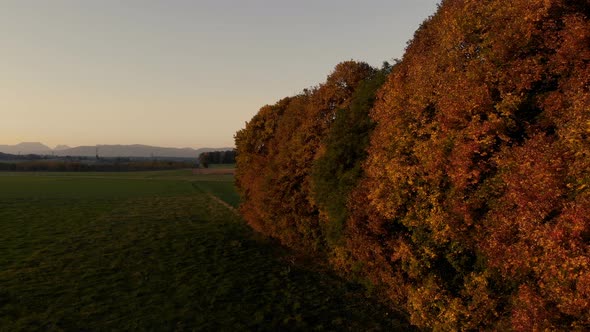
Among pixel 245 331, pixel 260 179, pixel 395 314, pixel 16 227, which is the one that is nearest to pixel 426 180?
pixel 395 314

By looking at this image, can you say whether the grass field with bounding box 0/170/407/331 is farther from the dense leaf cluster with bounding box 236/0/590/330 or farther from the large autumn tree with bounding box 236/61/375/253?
the dense leaf cluster with bounding box 236/0/590/330

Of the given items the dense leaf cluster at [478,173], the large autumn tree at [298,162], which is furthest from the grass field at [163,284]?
the dense leaf cluster at [478,173]

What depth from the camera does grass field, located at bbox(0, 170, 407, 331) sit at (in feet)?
52.2

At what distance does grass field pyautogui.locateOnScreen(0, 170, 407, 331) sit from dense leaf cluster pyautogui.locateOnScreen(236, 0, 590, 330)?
319cm

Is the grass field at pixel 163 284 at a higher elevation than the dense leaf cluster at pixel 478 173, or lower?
lower

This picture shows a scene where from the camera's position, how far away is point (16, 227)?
1400 inches

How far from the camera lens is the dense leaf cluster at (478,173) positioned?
9070mm

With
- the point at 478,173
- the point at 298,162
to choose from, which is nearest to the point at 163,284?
the point at 298,162

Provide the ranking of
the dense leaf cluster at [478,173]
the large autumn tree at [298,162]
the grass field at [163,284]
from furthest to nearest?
the large autumn tree at [298,162]
the grass field at [163,284]
the dense leaf cluster at [478,173]

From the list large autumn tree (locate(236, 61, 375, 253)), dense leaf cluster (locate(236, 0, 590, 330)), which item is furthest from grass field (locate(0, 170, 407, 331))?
dense leaf cluster (locate(236, 0, 590, 330))

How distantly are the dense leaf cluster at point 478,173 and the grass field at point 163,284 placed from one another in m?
3.19

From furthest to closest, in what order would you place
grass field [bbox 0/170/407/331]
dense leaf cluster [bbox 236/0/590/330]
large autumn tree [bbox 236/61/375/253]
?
large autumn tree [bbox 236/61/375/253] → grass field [bbox 0/170/407/331] → dense leaf cluster [bbox 236/0/590/330]

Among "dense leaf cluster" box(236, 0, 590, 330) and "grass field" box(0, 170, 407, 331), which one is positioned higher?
"dense leaf cluster" box(236, 0, 590, 330)

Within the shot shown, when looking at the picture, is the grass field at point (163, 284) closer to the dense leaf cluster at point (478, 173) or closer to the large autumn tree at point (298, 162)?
the large autumn tree at point (298, 162)
